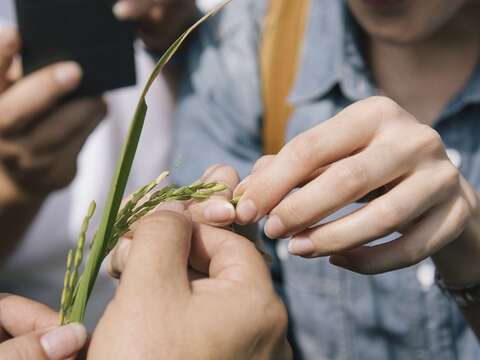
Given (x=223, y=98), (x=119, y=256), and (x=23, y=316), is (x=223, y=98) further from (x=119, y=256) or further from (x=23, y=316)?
(x=23, y=316)

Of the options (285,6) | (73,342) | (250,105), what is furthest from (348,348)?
(73,342)

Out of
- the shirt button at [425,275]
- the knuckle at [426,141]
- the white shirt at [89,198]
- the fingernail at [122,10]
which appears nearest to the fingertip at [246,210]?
the knuckle at [426,141]

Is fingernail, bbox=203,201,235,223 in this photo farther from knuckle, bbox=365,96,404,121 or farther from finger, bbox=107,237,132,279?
knuckle, bbox=365,96,404,121

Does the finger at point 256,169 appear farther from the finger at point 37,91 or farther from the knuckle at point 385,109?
the finger at point 37,91

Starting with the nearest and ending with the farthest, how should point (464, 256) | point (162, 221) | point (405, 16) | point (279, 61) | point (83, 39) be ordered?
1. point (162, 221)
2. point (464, 256)
3. point (405, 16)
4. point (83, 39)
5. point (279, 61)

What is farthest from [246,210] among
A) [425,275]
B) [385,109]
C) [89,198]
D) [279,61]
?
[89,198]

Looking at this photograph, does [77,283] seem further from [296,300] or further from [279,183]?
[296,300]
